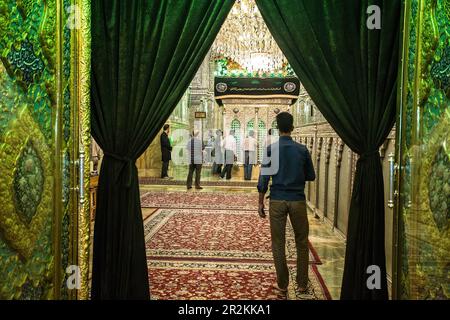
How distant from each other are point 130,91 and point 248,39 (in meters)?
4.86

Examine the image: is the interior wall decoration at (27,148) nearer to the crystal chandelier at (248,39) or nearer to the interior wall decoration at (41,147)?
the interior wall decoration at (41,147)

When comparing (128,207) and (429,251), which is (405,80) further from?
(128,207)

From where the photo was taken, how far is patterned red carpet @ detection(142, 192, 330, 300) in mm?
3232

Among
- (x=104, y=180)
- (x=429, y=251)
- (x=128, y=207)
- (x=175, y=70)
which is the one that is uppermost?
(x=175, y=70)

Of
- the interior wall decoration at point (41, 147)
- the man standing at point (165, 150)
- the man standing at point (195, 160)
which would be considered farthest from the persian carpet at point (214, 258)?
the man standing at point (165, 150)

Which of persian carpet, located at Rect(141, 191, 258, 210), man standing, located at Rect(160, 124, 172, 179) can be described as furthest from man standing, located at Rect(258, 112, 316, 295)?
man standing, located at Rect(160, 124, 172, 179)

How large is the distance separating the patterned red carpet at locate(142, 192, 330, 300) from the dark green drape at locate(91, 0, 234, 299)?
0.66 meters

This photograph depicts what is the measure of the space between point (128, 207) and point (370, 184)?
1494mm

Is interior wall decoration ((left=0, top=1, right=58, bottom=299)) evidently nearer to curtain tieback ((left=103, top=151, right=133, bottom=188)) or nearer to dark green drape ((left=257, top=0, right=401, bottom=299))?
curtain tieback ((left=103, top=151, right=133, bottom=188))

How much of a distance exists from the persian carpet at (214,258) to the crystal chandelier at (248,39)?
304 centimetres

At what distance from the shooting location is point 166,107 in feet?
8.53

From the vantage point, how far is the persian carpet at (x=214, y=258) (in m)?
3.22

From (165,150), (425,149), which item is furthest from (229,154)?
(425,149)
